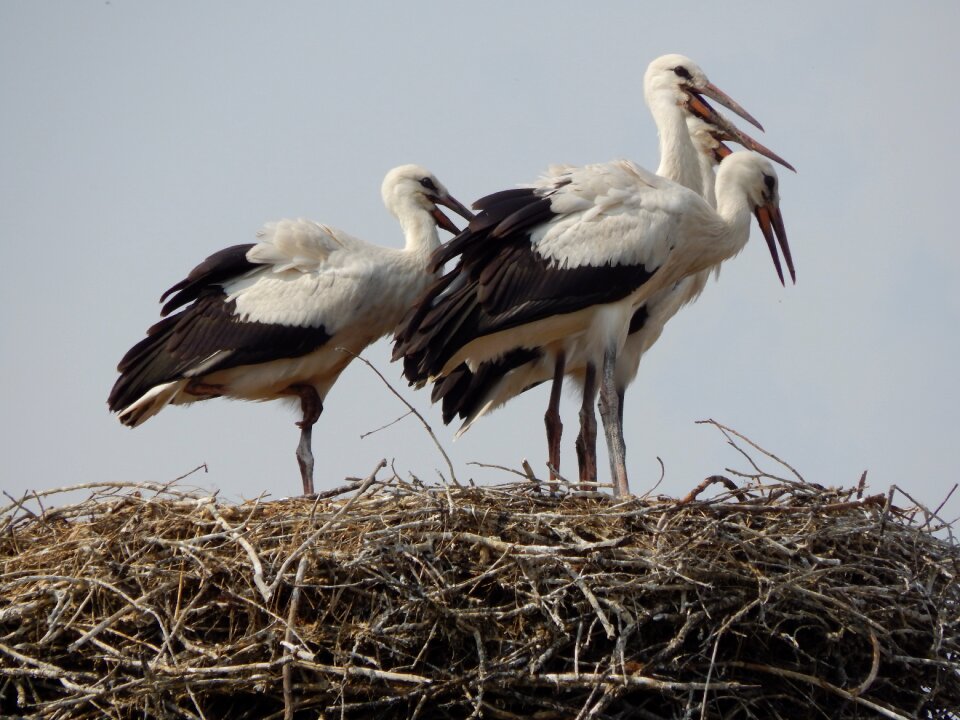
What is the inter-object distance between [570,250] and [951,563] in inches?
91.5

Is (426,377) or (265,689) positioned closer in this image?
(265,689)

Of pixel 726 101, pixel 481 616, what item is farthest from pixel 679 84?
pixel 481 616

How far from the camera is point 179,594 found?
22.5 ft

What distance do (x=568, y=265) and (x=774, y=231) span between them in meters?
1.48

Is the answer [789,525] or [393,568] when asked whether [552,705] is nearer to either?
[393,568]

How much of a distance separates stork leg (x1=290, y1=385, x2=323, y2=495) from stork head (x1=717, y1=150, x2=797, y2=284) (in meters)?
2.44

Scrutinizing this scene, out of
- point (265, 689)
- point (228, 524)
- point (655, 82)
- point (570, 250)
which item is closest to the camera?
point (265, 689)

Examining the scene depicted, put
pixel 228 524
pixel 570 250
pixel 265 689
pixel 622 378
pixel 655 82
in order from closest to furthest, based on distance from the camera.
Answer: pixel 265 689, pixel 228 524, pixel 570 250, pixel 622 378, pixel 655 82

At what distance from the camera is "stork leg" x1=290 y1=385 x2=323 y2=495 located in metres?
10.1

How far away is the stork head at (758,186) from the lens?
30.6ft

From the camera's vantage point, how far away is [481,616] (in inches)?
264

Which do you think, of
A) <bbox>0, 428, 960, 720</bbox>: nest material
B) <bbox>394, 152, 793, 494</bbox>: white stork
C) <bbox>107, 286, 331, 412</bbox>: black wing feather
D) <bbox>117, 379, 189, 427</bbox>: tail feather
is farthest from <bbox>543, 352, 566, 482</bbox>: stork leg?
<bbox>0, 428, 960, 720</bbox>: nest material

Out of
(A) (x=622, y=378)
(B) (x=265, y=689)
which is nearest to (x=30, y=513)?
(B) (x=265, y=689)

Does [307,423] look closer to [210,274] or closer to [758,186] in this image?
[210,274]
